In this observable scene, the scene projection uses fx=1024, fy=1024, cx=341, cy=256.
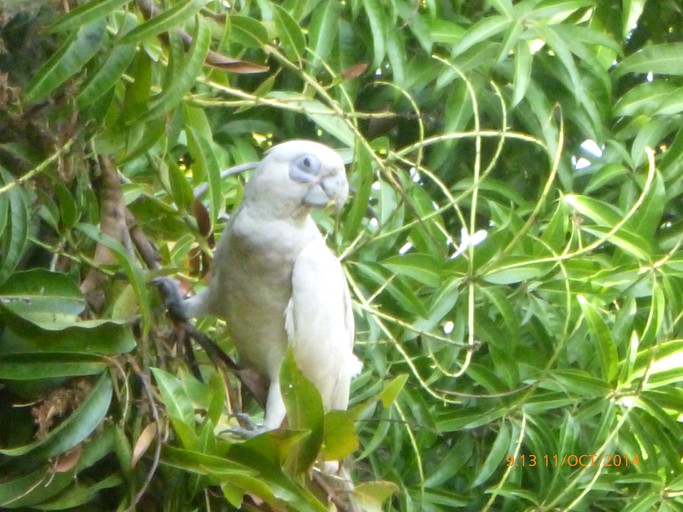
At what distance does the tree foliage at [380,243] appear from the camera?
0.81 metres

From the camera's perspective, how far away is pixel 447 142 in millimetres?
1381

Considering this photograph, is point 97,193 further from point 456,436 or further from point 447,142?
point 456,436

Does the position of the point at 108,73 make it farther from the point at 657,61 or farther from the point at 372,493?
the point at 657,61

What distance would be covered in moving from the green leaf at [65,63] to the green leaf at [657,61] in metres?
0.91

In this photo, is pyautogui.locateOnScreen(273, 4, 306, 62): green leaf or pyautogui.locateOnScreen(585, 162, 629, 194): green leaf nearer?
pyautogui.locateOnScreen(273, 4, 306, 62): green leaf

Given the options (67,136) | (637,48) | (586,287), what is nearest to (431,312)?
(586,287)

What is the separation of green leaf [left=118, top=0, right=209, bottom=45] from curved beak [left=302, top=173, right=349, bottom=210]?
1.18 feet

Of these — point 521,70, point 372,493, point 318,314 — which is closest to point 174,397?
point 372,493

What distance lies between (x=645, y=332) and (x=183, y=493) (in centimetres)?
68

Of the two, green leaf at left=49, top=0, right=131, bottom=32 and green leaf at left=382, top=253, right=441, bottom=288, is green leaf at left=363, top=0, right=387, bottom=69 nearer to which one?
green leaf at left=382, top=253, right=441, bottom=288

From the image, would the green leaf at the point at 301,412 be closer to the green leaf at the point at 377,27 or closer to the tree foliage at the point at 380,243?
the tree foliage at the point at 380,243
